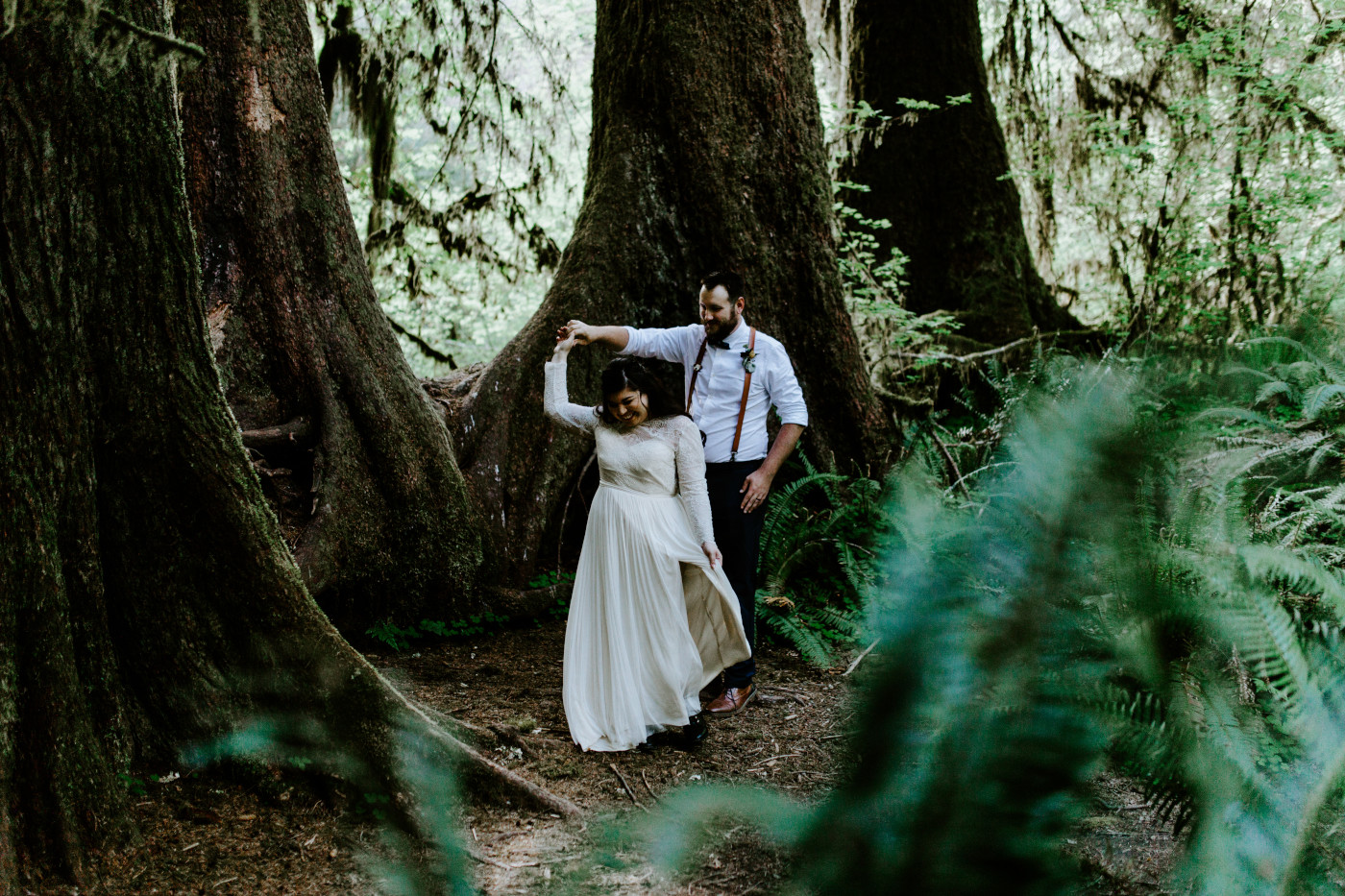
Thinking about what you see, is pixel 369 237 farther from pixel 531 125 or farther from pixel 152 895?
pixel 152 895

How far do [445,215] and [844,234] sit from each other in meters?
4.11

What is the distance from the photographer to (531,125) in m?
9.74

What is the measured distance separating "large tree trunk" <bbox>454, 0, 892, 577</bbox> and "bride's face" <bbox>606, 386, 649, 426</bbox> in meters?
2.13

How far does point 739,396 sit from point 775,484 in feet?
6.55

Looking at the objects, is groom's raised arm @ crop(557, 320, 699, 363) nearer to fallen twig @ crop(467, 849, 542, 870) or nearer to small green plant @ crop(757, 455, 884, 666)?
small green plant @ crop(757, 455, 884, 666)

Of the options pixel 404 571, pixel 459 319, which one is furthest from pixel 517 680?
pixel 459 319

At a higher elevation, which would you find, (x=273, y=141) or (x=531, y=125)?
(x=531, y=125)

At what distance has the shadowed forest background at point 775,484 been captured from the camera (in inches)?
28.8

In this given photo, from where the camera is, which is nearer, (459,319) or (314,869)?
(314,869)

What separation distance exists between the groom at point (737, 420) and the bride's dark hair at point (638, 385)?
43cm

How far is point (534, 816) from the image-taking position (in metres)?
3.67

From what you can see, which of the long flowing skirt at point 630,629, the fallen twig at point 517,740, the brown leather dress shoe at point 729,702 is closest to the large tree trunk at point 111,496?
the fallen twig at point 517,740

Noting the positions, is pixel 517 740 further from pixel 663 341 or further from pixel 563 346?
pixel 663 341

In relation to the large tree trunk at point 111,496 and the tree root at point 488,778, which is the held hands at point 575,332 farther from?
the tree root at point 488,778
